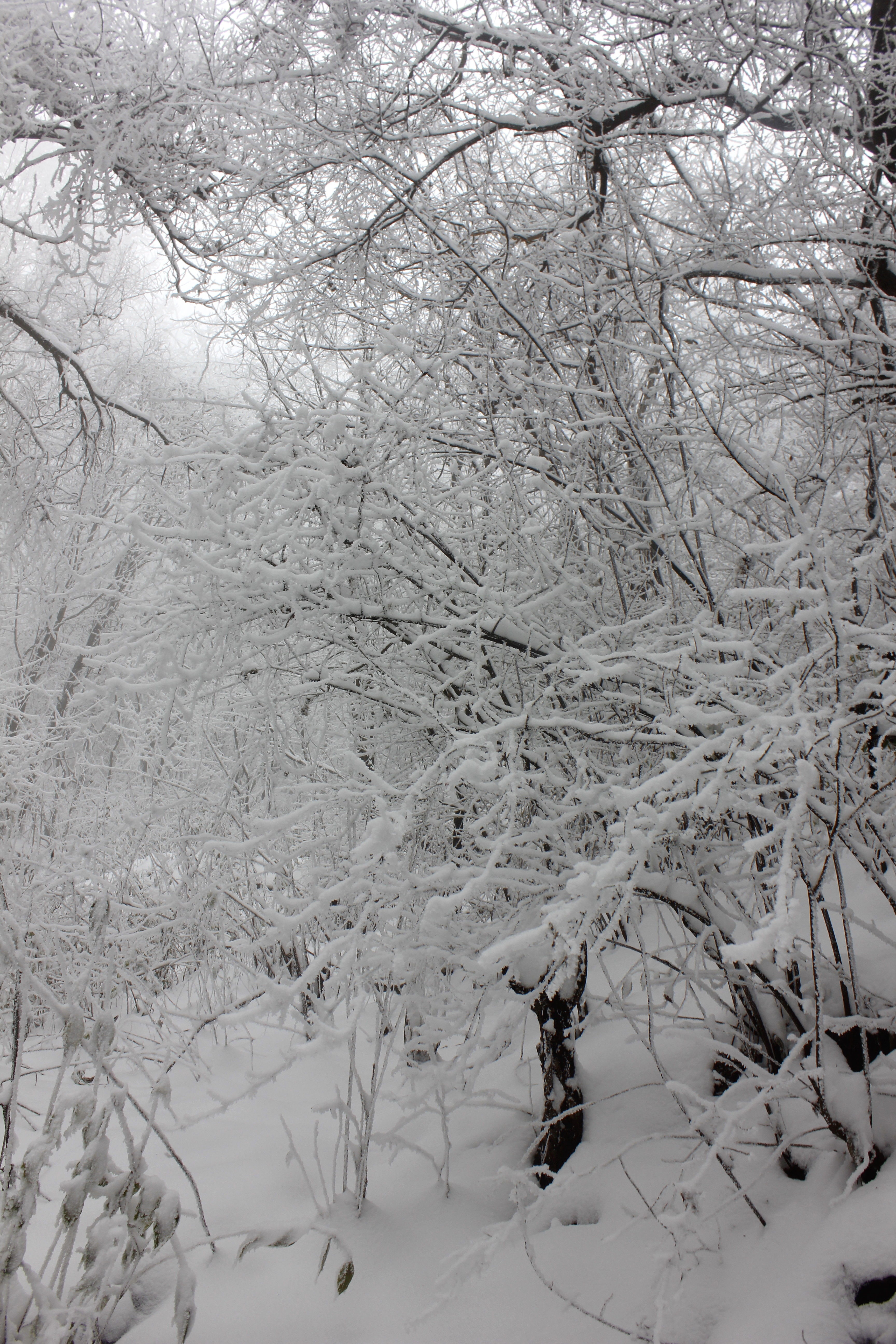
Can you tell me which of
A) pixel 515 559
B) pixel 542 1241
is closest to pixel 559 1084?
pixel 542 1241

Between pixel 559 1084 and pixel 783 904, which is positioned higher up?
pixel 783 904

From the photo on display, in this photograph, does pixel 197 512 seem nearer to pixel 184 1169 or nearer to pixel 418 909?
pixel 418 909

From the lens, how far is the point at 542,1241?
6.68ft

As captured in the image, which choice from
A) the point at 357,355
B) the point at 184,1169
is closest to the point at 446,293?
the point at 357,355

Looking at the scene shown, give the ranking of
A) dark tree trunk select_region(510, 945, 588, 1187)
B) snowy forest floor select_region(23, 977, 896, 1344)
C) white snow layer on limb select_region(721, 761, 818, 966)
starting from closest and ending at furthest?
white snow layer on limb select_region(721, 761, 818, 966) → snowy forest floor select_region(23, 977, 896, 1344) → dark tree trunk select_region(510, 945, 588, 1187)

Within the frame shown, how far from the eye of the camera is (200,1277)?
2184 millimetres

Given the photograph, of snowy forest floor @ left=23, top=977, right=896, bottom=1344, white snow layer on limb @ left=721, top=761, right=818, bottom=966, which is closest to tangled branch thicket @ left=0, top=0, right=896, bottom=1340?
white snow layer on limb @ left=721, top=761, right=818, bottom=966

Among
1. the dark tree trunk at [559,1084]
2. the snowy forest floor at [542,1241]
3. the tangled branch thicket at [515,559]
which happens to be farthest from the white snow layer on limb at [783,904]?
the dark tree trunk at [559,1084]

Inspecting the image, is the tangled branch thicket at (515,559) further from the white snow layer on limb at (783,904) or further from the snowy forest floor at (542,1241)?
the snowy forest floor at (542,1241)

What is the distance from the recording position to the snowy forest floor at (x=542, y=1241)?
154cm

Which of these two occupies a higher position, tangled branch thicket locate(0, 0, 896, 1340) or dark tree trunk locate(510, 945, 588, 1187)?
tangled branch thicket locate(0, 0, 896, 1340)

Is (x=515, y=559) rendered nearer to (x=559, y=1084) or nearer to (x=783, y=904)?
(x=783, y=904)

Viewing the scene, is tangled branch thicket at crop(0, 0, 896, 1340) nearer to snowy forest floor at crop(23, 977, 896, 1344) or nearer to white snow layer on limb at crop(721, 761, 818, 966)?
white snow layer on limb at crop(721, 761, 818, 966)

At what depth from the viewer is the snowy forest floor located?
1.54 m
